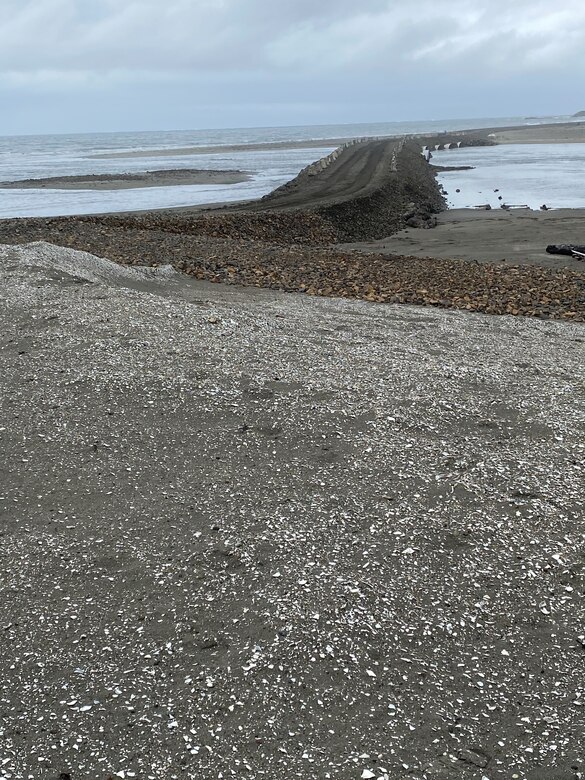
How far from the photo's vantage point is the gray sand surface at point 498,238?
14.6m

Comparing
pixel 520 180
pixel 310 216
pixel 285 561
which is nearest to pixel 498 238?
pixel 310 216

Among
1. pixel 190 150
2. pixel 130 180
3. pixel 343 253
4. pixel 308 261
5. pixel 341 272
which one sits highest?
pixel 190 150

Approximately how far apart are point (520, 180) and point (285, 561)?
3367 centimetres

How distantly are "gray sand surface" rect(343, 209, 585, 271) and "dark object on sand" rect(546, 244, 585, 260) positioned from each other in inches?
6.1

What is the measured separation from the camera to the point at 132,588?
359 cm

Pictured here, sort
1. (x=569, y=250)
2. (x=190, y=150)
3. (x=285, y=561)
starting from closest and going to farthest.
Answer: (x=285, y=561)
(x=569, y=250)
(x=190, y=150)

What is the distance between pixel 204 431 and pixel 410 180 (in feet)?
92.9

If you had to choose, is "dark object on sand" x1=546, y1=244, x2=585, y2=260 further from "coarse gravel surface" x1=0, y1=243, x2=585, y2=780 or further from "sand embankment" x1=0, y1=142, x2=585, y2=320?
"coarse gravel surface" x1=0, y1=243, x2=585, y2=780

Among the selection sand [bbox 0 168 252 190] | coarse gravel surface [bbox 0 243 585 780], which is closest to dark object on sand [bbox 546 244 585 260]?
coarse gravel surface [bbox 0 243 585 780]

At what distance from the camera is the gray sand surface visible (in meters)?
14.6

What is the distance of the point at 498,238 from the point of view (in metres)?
17.0

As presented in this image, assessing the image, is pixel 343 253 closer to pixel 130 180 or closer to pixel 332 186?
pixel 332 186

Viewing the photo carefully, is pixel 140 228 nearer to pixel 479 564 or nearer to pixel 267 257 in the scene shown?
pixel 267 257

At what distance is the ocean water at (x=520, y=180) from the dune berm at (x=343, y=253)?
4992 mm
